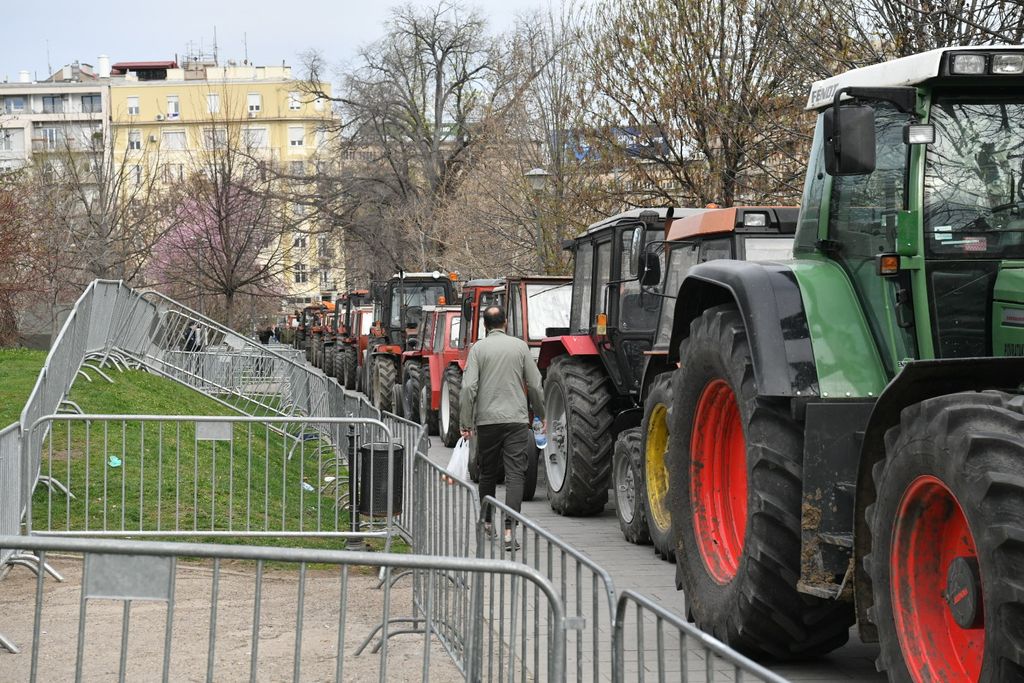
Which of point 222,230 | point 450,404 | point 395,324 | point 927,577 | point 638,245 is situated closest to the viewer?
point 927,577

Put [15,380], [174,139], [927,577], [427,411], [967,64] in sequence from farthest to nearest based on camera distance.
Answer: [174,139] < [427,411] < [15,380] < [967,64] < [927,577]

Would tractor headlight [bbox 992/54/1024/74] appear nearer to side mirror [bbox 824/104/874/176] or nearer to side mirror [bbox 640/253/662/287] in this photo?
side mirror [bbox 824/104/874/176]

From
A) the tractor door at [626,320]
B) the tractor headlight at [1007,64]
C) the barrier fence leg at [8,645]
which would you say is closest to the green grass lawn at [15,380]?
the tractor door at [626,320]

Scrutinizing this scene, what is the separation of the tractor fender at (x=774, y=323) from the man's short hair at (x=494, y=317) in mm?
3485

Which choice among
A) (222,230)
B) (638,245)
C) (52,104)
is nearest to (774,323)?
(638,245)

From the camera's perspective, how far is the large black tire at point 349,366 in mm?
35719

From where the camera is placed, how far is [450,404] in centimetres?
1800

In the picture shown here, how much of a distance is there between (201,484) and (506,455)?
2817 millimetres

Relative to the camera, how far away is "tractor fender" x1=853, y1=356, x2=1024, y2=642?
5.13 m

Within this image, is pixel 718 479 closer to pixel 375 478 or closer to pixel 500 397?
pixel 375 478

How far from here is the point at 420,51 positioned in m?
49.3

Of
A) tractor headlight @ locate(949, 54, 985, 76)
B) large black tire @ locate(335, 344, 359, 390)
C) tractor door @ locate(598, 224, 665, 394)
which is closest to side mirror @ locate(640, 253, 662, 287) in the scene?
tractor door @ locate(598, 224, 665, 394)

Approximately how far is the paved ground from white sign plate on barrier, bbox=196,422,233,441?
8.43ft

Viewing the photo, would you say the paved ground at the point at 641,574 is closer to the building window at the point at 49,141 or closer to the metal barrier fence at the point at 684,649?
the metal barrier fence at the point at 684,649
